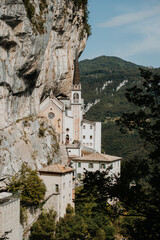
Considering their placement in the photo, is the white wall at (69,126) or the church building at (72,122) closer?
the church building at (72,122)

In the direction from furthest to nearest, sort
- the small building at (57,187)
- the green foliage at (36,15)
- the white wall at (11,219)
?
the small building at (57,187), the green foliage at (36,15), the white wall at (11,219)

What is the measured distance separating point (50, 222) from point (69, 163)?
1597 centimetres

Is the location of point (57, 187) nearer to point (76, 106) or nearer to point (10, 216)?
point (10, 216)

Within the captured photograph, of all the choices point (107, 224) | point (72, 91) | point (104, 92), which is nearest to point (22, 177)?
point (107, 224)

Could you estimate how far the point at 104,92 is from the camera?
542ft

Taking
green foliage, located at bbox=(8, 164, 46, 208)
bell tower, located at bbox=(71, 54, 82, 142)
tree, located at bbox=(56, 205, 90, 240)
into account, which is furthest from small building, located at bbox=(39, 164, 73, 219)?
bell tower, located at bbox=(71, 54, 82, 142)

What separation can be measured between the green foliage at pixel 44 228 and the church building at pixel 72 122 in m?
21.5

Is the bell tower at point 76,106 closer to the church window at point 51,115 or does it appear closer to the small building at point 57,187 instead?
the church window at point 51,115

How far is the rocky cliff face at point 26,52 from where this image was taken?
103ft

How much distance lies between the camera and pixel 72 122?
58062 millimetres

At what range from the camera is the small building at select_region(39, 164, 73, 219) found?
109ft

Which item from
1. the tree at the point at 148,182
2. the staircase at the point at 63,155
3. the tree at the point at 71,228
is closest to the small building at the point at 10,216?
the tree at the point at 71,228

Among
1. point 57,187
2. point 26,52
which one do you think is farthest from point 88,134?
point 26,52

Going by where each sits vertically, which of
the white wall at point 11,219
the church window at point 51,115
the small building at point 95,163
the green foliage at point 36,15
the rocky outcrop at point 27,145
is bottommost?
the white wall at point 11,219
